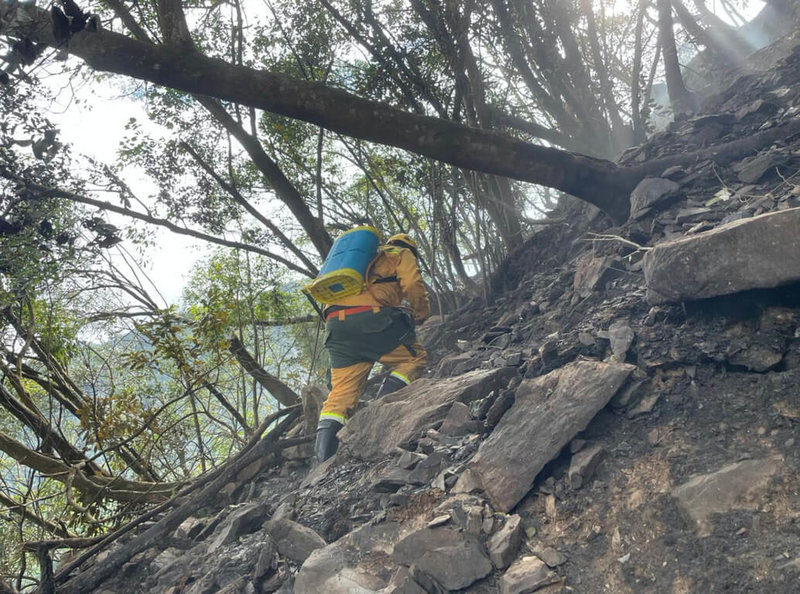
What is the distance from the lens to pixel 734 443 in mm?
2365

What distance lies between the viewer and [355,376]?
471cm

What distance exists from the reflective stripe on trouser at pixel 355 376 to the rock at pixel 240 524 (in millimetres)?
975

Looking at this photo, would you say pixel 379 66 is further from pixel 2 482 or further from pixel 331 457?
pixel 2 482

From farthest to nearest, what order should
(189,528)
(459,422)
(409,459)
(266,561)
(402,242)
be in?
(402,242) → (189,528) → (459,422) → (409,459) → (266,561)

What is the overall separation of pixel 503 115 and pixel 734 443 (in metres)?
7.19

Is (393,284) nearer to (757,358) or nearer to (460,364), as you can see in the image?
(460,364)

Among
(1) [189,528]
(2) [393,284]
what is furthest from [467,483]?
(1) [189,528]

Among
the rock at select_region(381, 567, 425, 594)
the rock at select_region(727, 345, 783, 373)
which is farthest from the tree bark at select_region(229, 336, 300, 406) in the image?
the rock at select_region(727, 345, 783, 373)

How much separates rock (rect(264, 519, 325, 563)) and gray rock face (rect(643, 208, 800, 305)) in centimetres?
251

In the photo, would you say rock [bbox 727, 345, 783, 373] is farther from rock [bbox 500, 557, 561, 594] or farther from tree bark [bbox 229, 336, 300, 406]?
tree bark [bbox 229, 336, 300, 406]

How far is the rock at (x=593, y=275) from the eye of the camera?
4.38 m

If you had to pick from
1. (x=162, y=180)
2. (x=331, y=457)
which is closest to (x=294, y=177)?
(x=162, y=180)

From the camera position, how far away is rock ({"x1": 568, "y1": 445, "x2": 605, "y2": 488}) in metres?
2.51

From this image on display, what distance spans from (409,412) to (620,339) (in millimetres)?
1543
